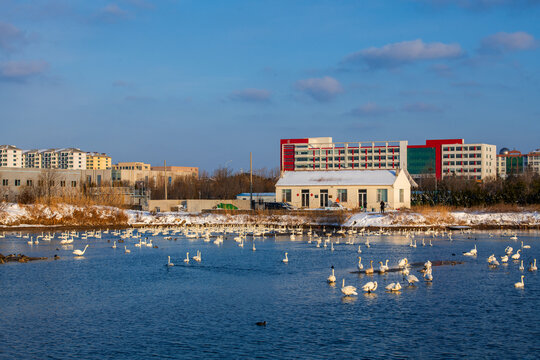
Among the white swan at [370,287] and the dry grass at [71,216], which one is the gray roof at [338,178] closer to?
the dry grass at [71,216]

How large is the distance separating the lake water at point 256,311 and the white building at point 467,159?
152967 millimetres

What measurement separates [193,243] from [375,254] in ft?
43.3

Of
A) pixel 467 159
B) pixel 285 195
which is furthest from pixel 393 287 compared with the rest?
pixel 467 159

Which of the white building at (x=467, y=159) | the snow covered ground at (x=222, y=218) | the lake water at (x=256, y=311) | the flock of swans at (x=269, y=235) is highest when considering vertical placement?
the white building at (x=467, y=159)

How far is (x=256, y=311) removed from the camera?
59.8 ft

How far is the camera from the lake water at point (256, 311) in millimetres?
14320

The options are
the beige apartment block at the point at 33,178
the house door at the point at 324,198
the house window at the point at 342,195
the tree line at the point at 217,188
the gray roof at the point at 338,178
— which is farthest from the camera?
the tree line at the point at 217,188

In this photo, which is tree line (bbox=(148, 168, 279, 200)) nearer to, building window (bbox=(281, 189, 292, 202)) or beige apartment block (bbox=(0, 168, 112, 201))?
beige apartment block (bbox=(0, 168, 112, 201))

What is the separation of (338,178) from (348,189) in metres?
2.49

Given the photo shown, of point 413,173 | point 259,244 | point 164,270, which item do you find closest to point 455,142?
point 413,173

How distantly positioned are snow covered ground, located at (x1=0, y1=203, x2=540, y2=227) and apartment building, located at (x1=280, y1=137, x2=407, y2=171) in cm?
12028

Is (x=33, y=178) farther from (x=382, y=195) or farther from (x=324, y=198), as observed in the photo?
(x=382, y=195)

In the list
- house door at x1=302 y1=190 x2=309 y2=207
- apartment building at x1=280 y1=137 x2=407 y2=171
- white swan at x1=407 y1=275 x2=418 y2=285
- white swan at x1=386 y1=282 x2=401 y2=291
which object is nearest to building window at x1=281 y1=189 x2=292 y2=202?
house door at x1=302 y1=190 x2=309 y2=207

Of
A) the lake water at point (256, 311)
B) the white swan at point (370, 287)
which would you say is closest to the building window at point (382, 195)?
the lake water at point (256, 311)
